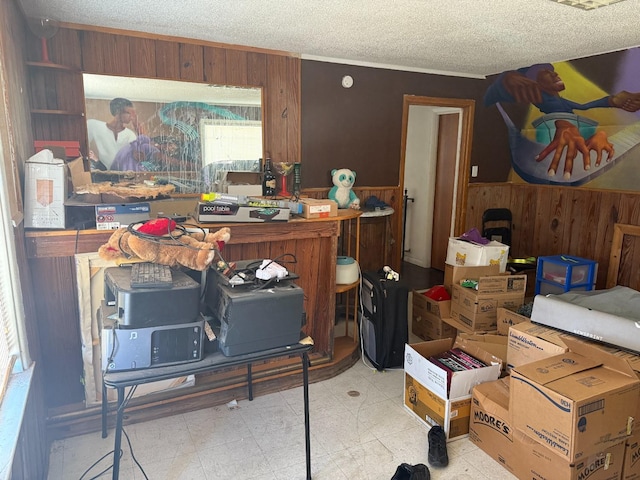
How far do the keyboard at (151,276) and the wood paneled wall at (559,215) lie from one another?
3918 millimetres

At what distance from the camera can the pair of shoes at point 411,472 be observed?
206 centimetres

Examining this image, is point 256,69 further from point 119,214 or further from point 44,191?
point 44,191

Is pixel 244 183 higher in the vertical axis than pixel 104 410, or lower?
higher

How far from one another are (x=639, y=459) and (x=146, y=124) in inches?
141

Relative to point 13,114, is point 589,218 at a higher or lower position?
lower

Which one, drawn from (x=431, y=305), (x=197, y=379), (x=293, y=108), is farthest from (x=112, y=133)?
(x=431, y=305)

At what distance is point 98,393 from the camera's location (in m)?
2.47

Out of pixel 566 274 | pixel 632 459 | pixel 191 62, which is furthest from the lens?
pixel 566 274

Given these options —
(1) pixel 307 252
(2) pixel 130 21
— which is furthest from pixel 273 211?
(2) pixel 130 21

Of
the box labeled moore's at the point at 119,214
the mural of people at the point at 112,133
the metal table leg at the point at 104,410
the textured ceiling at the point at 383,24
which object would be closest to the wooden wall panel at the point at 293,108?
the textured ceiling at the point at 383,24

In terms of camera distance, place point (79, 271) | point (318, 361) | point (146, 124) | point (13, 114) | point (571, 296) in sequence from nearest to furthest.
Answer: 1. point (13, 114)
2. point (79, 271)
3. point (571, 296)
4. point (318, 361)
5. point (146, 124)

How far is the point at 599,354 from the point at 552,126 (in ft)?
9.90

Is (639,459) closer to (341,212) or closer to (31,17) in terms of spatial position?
(341,212)

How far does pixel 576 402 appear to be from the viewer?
185 centimetres
